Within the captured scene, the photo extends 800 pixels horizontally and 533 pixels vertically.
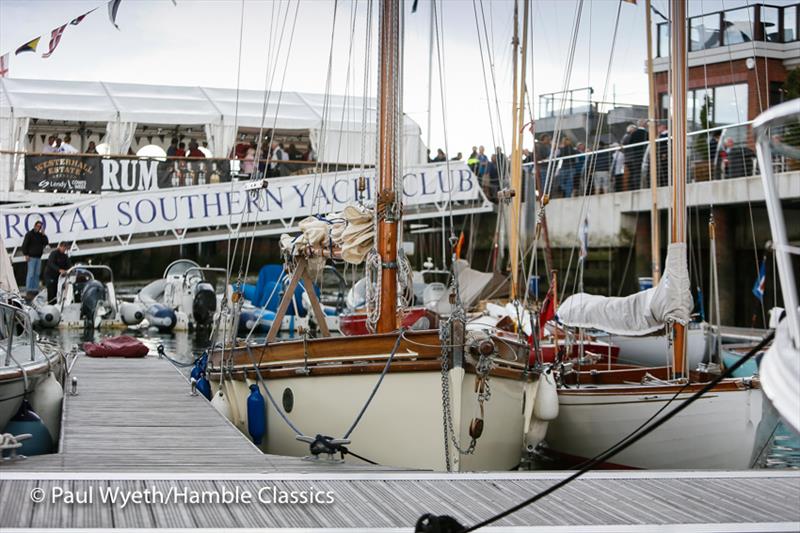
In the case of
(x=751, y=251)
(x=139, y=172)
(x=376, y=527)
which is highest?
(x=139, y=172)

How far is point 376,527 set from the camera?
589cm

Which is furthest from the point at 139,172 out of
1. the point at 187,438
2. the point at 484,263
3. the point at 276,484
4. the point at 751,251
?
the point at 276,484

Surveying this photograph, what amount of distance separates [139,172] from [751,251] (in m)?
17.6

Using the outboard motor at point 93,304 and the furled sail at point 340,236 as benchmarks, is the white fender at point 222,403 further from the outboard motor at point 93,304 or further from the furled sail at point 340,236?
the outboard motor at point 93,304

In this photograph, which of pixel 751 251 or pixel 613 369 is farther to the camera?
pixel 751 251

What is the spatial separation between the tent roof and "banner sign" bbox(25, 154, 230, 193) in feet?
7.54

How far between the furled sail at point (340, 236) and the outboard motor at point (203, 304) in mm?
12967

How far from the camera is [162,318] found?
24469 millimetres

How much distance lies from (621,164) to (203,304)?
39.8 feet

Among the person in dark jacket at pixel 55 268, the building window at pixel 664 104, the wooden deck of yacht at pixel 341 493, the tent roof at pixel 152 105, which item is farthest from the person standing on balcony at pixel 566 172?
the wooden deck of yacht at pixel 341 493

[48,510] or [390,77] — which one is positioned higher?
[390,77]

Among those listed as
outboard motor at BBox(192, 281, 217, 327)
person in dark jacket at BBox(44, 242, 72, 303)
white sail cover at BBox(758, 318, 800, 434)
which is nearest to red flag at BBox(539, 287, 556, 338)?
white sail cover at BBox(758, 318, 800, 434)

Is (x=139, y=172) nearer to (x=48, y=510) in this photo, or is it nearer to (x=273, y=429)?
(x=273, y=429)

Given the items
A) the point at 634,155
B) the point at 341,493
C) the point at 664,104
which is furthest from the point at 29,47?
the point at 664,104
